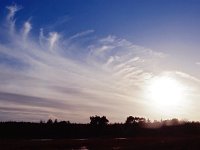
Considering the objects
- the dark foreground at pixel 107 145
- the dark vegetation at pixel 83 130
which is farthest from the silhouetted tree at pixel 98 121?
the dark foreground at pixel 107 145

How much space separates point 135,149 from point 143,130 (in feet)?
304

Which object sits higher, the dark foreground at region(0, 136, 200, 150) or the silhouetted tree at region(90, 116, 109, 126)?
the silhouetted tree at region(90, 116, 109, 126)

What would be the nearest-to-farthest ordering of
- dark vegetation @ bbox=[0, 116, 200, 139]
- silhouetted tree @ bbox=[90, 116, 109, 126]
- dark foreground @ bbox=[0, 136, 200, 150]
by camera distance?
dark foreground @ bbox=[0, 136, 200, 150] < dark vegetation @ bbox=[0, 116, 200, 139] < silhouetted tree @ bbox=[90, 116, 109, 126]

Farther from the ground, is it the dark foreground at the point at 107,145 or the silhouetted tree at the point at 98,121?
the silhouetted tree at the point at 98,121

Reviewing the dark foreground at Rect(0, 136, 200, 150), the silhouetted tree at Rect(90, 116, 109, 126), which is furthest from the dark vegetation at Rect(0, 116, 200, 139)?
the dark foreground at Rect(0, 136, 200, 150)

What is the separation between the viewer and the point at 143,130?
5650 inches

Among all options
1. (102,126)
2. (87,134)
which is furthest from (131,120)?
(87,134)

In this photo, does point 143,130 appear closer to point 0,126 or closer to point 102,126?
point 102,126

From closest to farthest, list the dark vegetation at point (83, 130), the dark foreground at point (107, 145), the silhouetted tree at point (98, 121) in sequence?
1. the dark foreground at point (107, 145)
2. the dark vegetation at point (83, 130)
3. the silhouetted tree at point (98, 121)

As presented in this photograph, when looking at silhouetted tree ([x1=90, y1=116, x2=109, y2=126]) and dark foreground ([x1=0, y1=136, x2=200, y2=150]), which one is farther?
silhouetted tree ([x1=90, y1=116, x2=109, y2=126])

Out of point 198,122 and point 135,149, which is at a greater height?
point 198,122

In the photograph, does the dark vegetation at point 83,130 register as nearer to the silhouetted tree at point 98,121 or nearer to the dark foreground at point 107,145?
the silhouetted tree at point 98,121

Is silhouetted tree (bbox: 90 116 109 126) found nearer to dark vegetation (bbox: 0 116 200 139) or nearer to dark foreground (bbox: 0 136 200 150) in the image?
dark vegetation (bbox: 0 116 200 139)

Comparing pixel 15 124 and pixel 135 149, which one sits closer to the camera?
pixel 135 149
